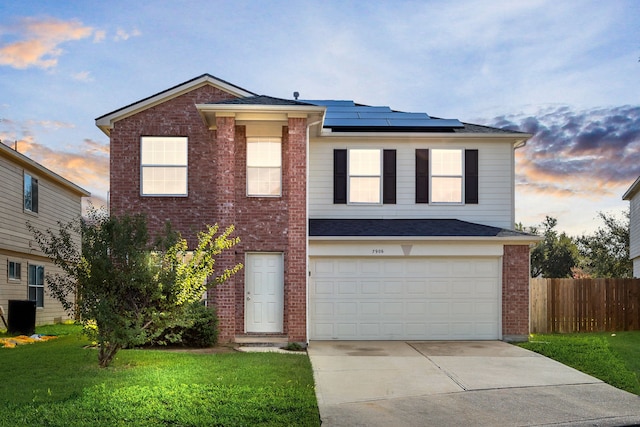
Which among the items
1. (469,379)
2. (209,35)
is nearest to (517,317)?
(469,379)

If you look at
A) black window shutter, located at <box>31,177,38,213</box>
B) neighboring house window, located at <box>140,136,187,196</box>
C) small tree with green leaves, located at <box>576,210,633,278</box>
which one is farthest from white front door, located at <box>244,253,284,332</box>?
small tree with green leaves, located at <box>576,210,633,278</box>

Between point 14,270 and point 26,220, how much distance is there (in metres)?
2.03

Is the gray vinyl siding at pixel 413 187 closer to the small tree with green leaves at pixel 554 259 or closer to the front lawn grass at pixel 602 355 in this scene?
the front lawn grass at pixel 602 355

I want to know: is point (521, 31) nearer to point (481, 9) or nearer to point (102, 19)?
point (481, 9)

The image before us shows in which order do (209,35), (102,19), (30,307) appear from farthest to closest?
(30,307)
(209,35)
(102,19)

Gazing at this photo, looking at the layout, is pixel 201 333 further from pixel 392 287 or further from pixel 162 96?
pixel 162 96

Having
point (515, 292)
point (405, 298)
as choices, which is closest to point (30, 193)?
point (405, 298)

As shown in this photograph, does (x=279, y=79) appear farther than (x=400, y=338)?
Yes

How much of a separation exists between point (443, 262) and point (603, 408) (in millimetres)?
8909

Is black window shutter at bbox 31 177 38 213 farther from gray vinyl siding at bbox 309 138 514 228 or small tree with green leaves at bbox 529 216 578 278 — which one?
small tree with green leaves at bbox 529 216 578 278

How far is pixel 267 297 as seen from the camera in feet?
58.5

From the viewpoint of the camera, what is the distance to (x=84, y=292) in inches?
501

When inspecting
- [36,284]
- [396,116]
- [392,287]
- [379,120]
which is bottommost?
[36,284]

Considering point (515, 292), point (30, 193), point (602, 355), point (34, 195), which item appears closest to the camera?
point (602, 355)
